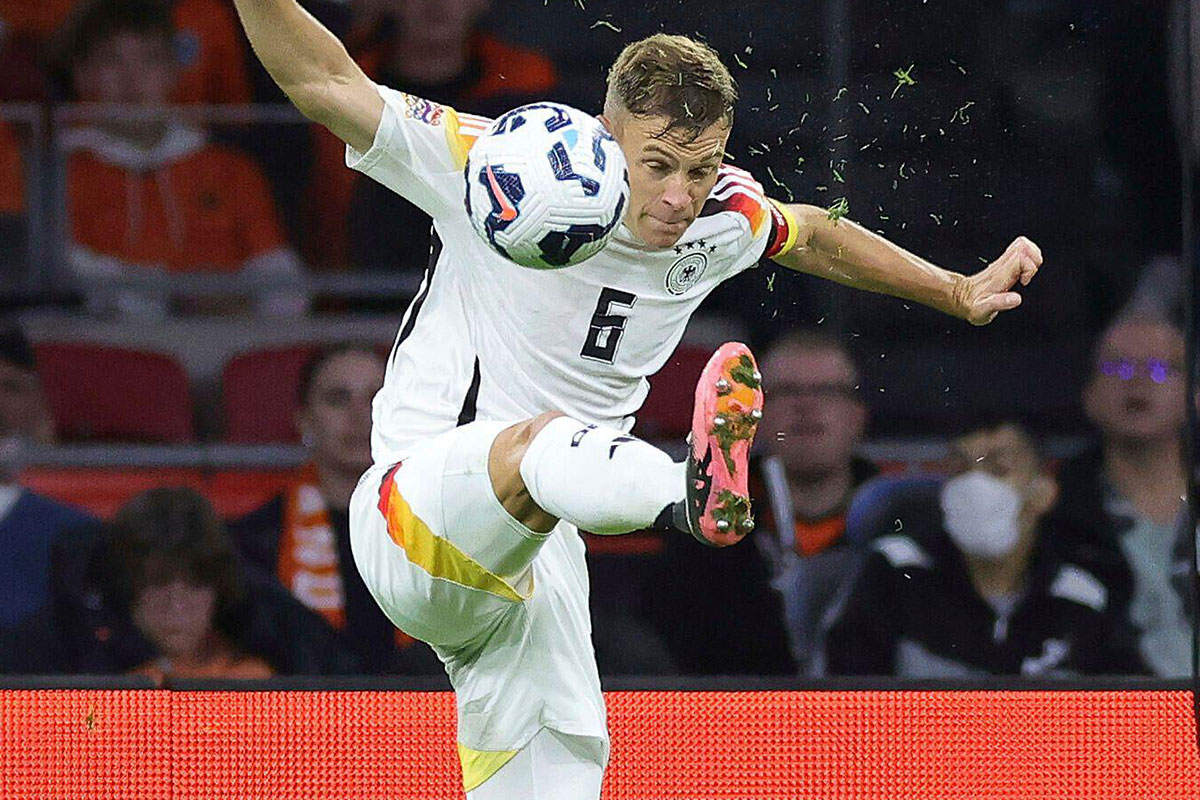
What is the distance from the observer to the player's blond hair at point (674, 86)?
275 centimetres

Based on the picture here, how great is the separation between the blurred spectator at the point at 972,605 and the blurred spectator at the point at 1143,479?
0.30ft

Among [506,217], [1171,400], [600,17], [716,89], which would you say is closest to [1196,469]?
[1171,400]

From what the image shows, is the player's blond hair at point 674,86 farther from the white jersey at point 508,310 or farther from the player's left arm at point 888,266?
the player's left arm at point 888,266

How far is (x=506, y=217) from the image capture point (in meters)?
2.55

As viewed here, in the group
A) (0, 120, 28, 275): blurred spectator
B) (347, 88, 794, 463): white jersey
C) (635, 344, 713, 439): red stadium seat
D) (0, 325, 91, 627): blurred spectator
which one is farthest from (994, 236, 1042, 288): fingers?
(0, 120, 28, 275): blurred spectator

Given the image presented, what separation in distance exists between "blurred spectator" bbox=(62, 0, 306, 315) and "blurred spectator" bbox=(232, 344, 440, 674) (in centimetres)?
30

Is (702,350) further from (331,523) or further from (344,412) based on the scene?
(331,523)

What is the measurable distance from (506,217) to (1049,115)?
285 cm

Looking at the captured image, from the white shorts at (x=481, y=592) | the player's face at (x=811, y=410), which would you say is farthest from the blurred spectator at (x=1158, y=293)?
the white shorts at (x=481, y=592)

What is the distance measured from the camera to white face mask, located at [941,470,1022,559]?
4953mm

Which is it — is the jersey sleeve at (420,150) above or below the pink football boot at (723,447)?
above

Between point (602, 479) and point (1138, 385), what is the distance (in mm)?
2992

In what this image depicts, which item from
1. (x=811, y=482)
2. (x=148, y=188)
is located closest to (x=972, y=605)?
(x=811, y=482)

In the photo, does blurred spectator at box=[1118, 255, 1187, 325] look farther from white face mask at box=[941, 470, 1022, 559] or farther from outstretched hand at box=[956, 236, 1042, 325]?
outstretched hand at box=[956, 236, 1042, 325]
